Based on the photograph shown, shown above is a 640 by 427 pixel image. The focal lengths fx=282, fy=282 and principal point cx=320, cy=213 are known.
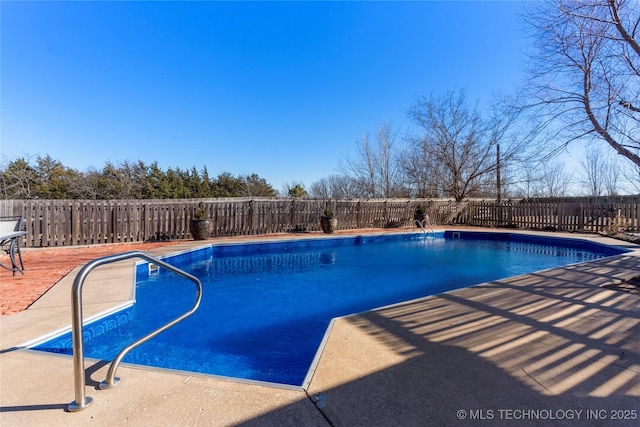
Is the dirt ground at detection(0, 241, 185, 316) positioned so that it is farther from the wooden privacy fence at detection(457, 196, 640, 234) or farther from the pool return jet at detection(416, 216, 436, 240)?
the wooden privacy fence at detection(457, 196, 640, 234)

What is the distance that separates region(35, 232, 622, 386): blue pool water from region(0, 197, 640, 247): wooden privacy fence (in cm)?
219

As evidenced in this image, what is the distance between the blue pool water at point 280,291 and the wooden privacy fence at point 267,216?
2192mm

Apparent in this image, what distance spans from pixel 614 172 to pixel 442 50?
16.8 metres

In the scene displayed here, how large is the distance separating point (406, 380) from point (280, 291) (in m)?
3.55

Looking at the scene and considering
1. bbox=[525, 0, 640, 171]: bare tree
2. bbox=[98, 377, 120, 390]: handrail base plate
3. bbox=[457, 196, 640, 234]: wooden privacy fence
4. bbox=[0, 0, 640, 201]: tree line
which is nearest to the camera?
bbox=[98, 377, 120, 390]: handrail base plate

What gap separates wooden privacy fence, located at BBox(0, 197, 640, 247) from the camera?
7.85 metres

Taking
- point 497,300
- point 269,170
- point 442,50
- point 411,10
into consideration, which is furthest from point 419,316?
point 269,170

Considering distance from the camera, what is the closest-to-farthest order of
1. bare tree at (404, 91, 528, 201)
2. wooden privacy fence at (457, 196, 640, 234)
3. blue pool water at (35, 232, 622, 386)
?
blue pool water at (35, 232, 622, 386)
wooden privacy fence at (457, 196, 640, 234)
bare tree at (404, 91, 528, 201)

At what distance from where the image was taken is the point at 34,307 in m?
3.24

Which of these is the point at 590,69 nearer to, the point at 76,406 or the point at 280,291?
the point at 280,291

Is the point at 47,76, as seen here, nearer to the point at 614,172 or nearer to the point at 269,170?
the point at 269,170

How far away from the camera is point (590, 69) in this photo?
4551 mm

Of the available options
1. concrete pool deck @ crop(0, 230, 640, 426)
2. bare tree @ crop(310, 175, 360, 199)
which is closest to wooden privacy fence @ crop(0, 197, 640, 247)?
concrete pool deck @ crop(0, 230, 640, 426)

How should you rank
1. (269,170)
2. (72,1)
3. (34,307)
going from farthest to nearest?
(269,170)
(72,1)
(34,307)
